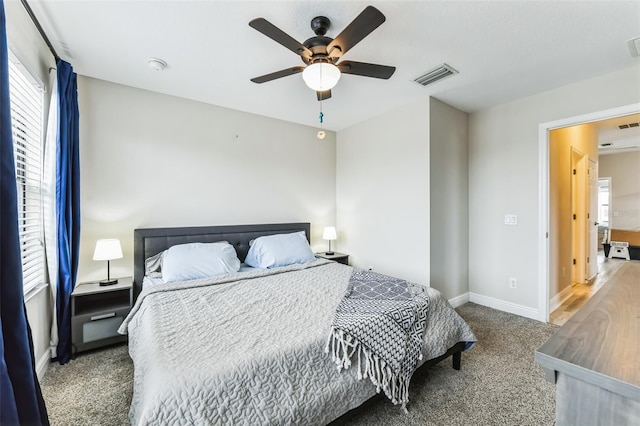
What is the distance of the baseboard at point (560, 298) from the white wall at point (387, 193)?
1627 mm

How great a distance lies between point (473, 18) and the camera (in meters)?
1.89

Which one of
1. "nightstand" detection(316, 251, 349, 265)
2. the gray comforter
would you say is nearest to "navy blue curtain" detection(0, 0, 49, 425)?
the gray comforter

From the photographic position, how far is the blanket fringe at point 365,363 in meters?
A: 1.47

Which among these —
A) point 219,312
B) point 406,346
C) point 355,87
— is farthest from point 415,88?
point 219,312

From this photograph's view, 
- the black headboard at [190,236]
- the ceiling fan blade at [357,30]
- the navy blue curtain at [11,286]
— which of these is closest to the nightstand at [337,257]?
the black headboard at [190,236]

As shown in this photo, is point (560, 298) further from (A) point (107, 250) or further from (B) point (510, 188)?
(A) point (107, 250)

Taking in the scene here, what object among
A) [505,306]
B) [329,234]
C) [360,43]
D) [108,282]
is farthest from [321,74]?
[505,306]

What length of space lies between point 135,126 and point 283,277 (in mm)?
2275

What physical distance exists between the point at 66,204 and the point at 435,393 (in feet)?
10.7

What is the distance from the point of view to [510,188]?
338 centimetres

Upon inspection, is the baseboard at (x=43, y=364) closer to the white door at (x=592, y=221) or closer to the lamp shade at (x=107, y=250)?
the lamp shade at (x=107, y=250)

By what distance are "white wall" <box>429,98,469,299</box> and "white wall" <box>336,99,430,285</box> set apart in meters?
0.13

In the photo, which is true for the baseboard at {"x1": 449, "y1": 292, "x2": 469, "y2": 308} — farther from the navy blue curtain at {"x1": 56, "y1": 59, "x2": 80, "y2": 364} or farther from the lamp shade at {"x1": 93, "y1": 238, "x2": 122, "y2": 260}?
the navy blue curtain at {"x1": 56, "y1": 59, "x2": 80, "y2": 364}

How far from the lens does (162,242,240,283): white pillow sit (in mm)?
2578
